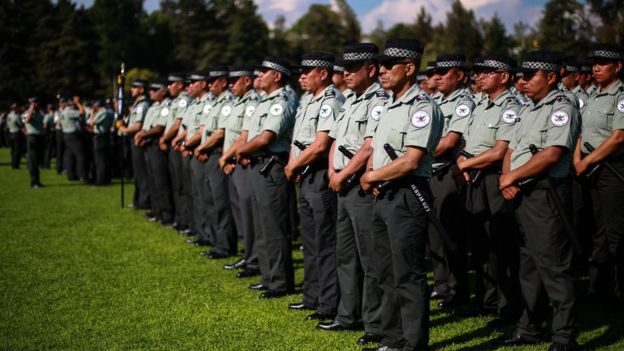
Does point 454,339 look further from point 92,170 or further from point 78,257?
point 92,170

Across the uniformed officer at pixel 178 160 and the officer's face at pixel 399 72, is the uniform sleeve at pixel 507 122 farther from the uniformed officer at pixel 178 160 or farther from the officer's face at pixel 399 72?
the uniformed officer at pixel 178 160

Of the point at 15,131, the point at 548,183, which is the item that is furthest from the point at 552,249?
the point at 15,131

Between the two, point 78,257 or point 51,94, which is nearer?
point 78,257

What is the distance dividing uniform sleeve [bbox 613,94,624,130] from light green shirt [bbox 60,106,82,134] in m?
17.5

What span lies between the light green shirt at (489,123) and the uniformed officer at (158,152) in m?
7.22

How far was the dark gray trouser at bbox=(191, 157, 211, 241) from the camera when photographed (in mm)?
10945

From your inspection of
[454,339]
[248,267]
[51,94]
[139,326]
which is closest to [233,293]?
[248,267]

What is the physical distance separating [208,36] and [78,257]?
70171mm

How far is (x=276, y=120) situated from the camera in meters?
7.89

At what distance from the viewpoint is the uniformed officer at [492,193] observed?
6605 mm

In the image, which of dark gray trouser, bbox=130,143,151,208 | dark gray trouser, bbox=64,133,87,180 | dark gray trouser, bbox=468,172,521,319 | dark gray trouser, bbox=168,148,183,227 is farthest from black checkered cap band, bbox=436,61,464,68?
dark gray trouser, bbox=64,133,87,180

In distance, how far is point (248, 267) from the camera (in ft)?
30.2

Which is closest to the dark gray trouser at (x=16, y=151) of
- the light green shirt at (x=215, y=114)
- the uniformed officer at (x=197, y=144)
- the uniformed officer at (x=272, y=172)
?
the uniformed officer at (x=197, y=144)

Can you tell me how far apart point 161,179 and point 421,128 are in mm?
9080
